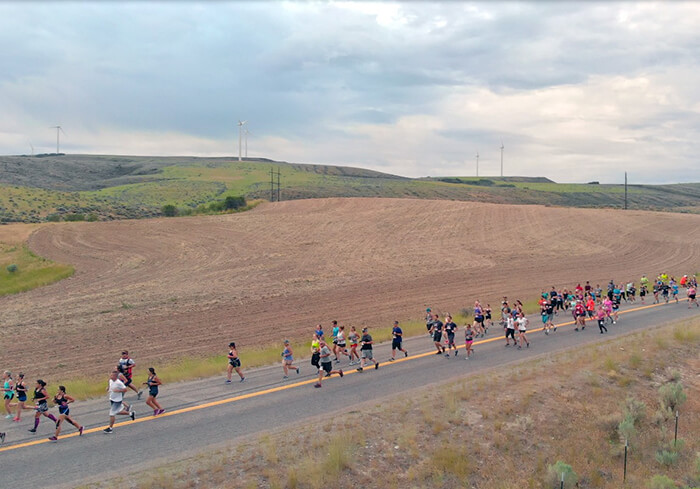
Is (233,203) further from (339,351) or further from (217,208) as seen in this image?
(339,351)

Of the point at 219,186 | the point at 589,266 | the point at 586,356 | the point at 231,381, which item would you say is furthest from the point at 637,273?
the point at 219,186

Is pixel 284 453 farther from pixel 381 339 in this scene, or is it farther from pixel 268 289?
pixel 268 289

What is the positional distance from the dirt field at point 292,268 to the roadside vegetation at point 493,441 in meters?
12.4

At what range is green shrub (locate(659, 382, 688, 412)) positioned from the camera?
52.9 feet

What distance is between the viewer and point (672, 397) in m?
16.1

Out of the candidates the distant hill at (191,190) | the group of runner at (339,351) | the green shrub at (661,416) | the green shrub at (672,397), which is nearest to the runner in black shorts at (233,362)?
the group of runner at (339,351)

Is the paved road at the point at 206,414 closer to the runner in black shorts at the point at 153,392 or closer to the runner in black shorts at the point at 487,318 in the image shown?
the runner in black shorts at the point at 153,392

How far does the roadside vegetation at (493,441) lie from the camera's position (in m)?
11.6

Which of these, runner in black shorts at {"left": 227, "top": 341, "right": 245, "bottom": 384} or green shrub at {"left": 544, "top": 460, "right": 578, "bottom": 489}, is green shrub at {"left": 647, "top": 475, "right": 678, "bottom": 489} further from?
runner in black shorts at {"left": 227, "top": 341, "right": 245, "bottom": 384}

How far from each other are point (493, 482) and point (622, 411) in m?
5.48

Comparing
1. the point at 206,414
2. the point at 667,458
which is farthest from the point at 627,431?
the point at 206,414

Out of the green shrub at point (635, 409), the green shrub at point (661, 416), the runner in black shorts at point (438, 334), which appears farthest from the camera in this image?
the runner in black shorts at point (438, 334)

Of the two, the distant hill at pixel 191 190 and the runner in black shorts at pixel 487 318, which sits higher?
the distant hill at pixel 191 190

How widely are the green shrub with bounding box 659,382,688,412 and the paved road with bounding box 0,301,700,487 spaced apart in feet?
17.2
